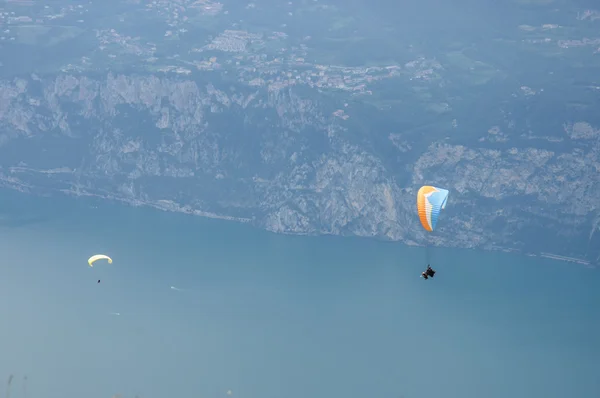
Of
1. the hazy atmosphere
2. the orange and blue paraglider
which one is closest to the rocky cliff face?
the hazy atmosphere

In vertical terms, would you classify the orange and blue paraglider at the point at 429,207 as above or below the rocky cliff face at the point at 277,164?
above

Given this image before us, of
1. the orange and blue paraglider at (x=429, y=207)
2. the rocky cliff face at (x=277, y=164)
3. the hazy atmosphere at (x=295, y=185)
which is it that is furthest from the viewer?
the rocky cliff face at (x=277, y=164)

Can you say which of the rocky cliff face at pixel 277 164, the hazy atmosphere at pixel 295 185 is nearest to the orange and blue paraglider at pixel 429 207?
the hazy atmosphere at pixel 295 185

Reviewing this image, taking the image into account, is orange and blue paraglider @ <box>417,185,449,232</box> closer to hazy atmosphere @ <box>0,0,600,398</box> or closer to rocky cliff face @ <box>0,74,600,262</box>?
hazy atmosphere @ <box>0,0,600,398</box>

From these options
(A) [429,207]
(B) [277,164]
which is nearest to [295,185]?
(B) [277,164]

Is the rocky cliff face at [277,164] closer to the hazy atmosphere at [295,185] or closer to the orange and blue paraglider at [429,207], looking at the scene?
the hazy atmosphere at [295,185]

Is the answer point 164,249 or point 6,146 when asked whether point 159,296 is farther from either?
point 6,146

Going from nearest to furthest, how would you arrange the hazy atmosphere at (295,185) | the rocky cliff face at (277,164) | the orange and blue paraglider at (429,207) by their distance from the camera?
the orange and blue paraglider at (429,207)
the hazy atmosphere at (295,185)
the rocky cliff face at (277,164)

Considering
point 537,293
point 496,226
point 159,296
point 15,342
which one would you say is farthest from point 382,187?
point 15,342

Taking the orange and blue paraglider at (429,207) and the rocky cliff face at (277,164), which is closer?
the orange and blue paraglider at (429,207)
